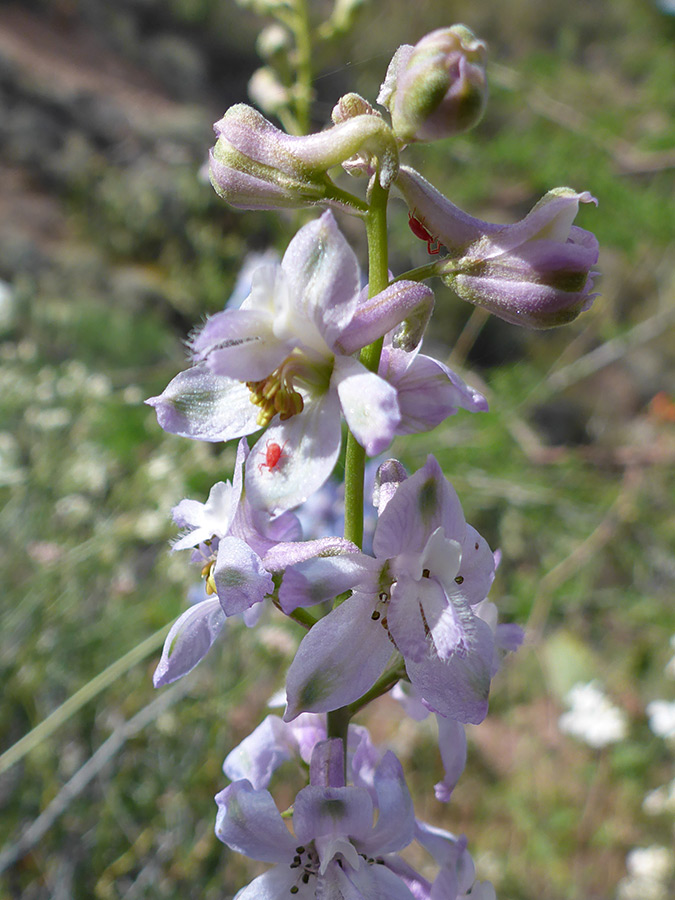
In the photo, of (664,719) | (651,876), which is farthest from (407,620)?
(651,876)

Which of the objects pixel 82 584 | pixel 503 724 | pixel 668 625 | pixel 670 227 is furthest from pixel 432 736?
pixel 670 227

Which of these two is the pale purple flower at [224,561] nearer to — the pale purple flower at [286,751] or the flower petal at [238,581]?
the flower petal at [238,581]

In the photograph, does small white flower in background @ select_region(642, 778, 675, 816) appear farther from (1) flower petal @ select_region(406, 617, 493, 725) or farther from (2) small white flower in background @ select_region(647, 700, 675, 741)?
(1) flower petal @ select_region(406, 617, 493, 725)

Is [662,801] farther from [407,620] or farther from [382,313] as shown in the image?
[382,313]

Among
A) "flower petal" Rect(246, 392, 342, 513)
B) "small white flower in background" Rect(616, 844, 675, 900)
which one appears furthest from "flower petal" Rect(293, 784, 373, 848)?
"small white flower in background" Rect(616, 844, 675, 900)

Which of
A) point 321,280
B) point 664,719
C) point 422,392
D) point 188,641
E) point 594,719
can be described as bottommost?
point 594,719

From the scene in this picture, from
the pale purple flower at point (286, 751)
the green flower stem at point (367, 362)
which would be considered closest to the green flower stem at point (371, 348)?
the green flower stem at point (367, 362)
